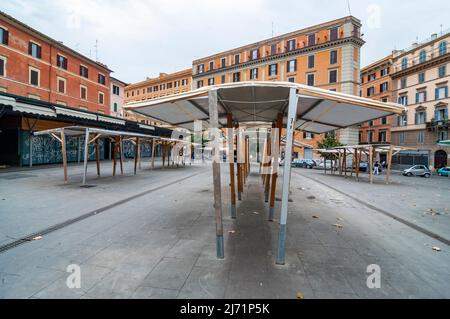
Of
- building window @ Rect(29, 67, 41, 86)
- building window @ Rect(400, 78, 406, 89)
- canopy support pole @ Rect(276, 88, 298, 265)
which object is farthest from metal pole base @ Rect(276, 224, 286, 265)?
building window @ Rect(400, 78, 406, 89)

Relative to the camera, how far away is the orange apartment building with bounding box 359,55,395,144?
128ft

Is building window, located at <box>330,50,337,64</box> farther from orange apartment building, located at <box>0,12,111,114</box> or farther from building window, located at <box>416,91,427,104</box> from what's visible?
orange apartment building, located at <box>0,12,111,114</box>

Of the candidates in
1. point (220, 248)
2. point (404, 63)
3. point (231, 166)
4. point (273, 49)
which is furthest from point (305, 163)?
point (220, 248)

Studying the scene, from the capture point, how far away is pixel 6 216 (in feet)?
18.5

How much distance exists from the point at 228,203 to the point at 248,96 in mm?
4119

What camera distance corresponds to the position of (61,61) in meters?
27.4

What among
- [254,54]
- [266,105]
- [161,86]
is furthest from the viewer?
[161,86]

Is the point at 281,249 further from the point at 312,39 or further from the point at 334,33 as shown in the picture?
the point at 312,39

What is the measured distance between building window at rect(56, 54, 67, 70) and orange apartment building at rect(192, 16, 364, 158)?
85.8ft

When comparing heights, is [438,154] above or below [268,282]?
above

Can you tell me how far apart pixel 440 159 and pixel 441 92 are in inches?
348

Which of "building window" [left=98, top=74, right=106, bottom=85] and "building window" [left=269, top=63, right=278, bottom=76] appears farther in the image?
"building window" [left=269, top=63, right=278, bottom=76]
